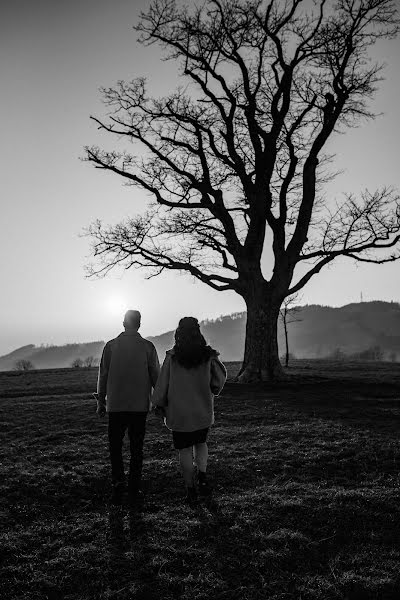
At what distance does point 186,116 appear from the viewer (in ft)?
66.1

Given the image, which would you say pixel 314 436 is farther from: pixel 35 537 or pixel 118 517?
pixel 35 537

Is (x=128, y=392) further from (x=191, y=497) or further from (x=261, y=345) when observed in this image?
(x=261, y=345)

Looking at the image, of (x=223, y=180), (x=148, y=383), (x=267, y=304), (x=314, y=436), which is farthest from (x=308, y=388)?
(x=148, y=383)

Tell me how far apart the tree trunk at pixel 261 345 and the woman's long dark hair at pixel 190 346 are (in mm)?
13252

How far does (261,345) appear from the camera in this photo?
1906 centimetres

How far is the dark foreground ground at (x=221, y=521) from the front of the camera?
386cm

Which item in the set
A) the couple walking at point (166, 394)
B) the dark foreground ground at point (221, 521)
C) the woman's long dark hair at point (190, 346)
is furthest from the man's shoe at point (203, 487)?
the woman's long dark hair at point (190, 346)

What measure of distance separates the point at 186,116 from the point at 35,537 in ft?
60.3

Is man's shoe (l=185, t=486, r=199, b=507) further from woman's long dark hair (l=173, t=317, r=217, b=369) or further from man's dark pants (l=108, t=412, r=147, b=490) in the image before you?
woman's long dark hair (l=173, t=317, r=217, b=369)

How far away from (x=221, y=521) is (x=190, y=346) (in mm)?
2035

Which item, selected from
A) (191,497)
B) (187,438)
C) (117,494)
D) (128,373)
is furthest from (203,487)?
(128,373)

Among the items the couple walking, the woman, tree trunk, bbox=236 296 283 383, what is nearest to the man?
the couple walking

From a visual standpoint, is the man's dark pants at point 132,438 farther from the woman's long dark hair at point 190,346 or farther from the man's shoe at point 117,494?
the woman's long dark hair at point 190,346

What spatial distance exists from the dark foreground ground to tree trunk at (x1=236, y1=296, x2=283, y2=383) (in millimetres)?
8517
